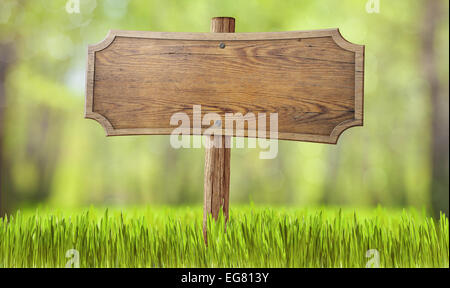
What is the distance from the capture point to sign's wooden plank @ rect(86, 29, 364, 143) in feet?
6.81

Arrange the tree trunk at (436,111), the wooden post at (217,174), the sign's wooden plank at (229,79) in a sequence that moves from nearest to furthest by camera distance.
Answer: the sign's wooden plank at (229,79), the wooden post at (217,174), the tree trunk at (436,111)

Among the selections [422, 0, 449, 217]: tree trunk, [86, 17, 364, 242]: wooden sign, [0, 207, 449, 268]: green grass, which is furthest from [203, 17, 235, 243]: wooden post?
[422, 0, 449, 217]: tree trunk

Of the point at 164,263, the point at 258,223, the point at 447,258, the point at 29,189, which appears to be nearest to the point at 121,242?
the point at 164,263

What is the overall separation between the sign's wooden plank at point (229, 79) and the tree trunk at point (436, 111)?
1694 mm

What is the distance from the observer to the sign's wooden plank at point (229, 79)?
2074mm

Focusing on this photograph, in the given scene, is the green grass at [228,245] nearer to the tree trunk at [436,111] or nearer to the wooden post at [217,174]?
the wooden post at [217,174]

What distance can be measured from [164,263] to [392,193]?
6.77 ft

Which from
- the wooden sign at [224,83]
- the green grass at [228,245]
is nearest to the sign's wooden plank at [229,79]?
the wooden sign at [224,83]

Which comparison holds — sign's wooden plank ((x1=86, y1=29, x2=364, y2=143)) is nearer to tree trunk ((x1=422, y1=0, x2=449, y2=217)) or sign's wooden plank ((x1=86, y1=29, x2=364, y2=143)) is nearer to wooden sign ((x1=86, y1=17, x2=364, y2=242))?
wooden sign ((x1=86, y1=17, x2=364, y2=242))

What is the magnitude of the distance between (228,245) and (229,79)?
885 mm

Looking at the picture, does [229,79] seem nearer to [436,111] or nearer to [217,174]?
[217,174]

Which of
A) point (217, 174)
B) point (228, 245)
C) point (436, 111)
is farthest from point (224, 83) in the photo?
point (436, 111)

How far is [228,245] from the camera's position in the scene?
2.13 meters

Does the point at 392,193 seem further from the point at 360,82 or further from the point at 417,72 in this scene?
the point at 360,82
